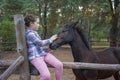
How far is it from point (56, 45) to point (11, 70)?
115 centimetres

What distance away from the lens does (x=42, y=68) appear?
→ 4.21 meters

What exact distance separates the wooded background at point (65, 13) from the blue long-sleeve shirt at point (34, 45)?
10.4 metres

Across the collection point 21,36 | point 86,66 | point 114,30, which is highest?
point 21,36

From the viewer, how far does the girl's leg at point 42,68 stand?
13.7 ft

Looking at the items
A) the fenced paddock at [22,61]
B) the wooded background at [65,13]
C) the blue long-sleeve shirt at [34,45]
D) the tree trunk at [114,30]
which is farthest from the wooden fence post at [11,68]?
the tree trunk at [114,30]

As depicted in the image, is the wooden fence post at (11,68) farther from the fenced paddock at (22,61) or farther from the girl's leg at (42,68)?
the girl's leg at (42,68)

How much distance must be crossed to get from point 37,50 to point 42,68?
11.2 inches

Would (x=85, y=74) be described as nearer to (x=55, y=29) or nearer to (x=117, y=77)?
(x=117, y=77)

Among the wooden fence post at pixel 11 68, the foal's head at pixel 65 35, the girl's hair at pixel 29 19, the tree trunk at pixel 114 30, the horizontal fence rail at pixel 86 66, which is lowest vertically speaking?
the tree trunk at pixel 114 30

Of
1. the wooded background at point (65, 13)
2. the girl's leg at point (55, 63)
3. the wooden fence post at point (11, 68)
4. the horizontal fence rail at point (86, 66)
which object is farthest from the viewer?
the wooded background at point (65, 13)

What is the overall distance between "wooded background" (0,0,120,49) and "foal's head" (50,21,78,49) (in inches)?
356

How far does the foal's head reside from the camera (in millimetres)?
5148

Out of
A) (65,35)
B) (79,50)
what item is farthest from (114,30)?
(65,35)

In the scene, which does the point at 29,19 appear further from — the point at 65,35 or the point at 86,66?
the point at 65,35
